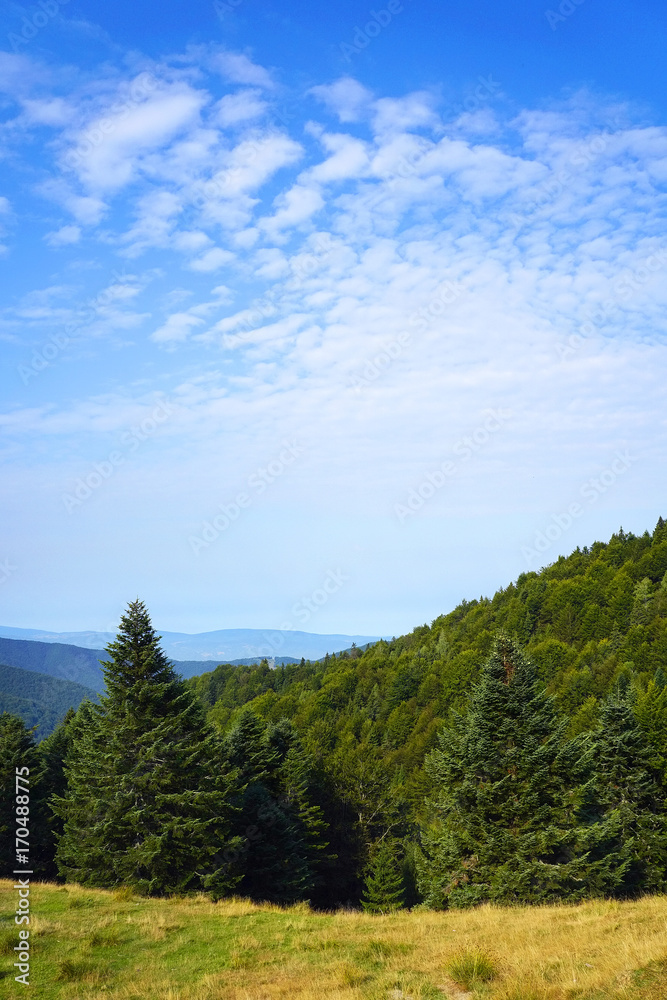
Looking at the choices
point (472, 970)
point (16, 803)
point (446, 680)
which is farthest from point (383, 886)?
point (446, 680)

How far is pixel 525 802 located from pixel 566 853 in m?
2.47

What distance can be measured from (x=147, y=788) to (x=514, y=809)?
1599cm

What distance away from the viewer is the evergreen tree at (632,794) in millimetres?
32719

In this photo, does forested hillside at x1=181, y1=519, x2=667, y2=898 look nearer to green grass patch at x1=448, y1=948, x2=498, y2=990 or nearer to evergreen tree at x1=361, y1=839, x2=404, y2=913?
evergreen tree at x1=361, y1=839, x2=404, y2=913

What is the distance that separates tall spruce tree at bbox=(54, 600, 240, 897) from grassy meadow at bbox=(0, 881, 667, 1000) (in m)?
9.06

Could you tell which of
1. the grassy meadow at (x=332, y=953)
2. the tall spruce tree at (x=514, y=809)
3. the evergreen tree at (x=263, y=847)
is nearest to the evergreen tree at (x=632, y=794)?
the tall spruce tree at (x=514, y=809)

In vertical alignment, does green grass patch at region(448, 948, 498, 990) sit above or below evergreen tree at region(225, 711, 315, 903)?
above

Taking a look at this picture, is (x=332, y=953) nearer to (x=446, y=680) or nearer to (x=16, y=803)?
(x=16, y=803)

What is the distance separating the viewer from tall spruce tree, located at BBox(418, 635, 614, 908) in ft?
80.4

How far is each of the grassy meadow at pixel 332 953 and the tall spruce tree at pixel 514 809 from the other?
908 cm

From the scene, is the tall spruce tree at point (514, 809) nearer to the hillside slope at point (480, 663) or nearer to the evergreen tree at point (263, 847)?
the evergreen tree at point (263, 847)

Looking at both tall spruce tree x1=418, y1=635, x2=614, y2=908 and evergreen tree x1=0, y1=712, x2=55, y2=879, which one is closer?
tall spruce tree x1=418, y1=635, x2=614, y2=908

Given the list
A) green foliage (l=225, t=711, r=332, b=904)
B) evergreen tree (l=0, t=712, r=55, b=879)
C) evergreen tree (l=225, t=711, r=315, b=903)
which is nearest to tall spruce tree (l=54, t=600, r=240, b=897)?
green foliage (l=225, t=711, r=332, b=904)

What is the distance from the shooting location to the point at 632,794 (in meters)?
34.8
